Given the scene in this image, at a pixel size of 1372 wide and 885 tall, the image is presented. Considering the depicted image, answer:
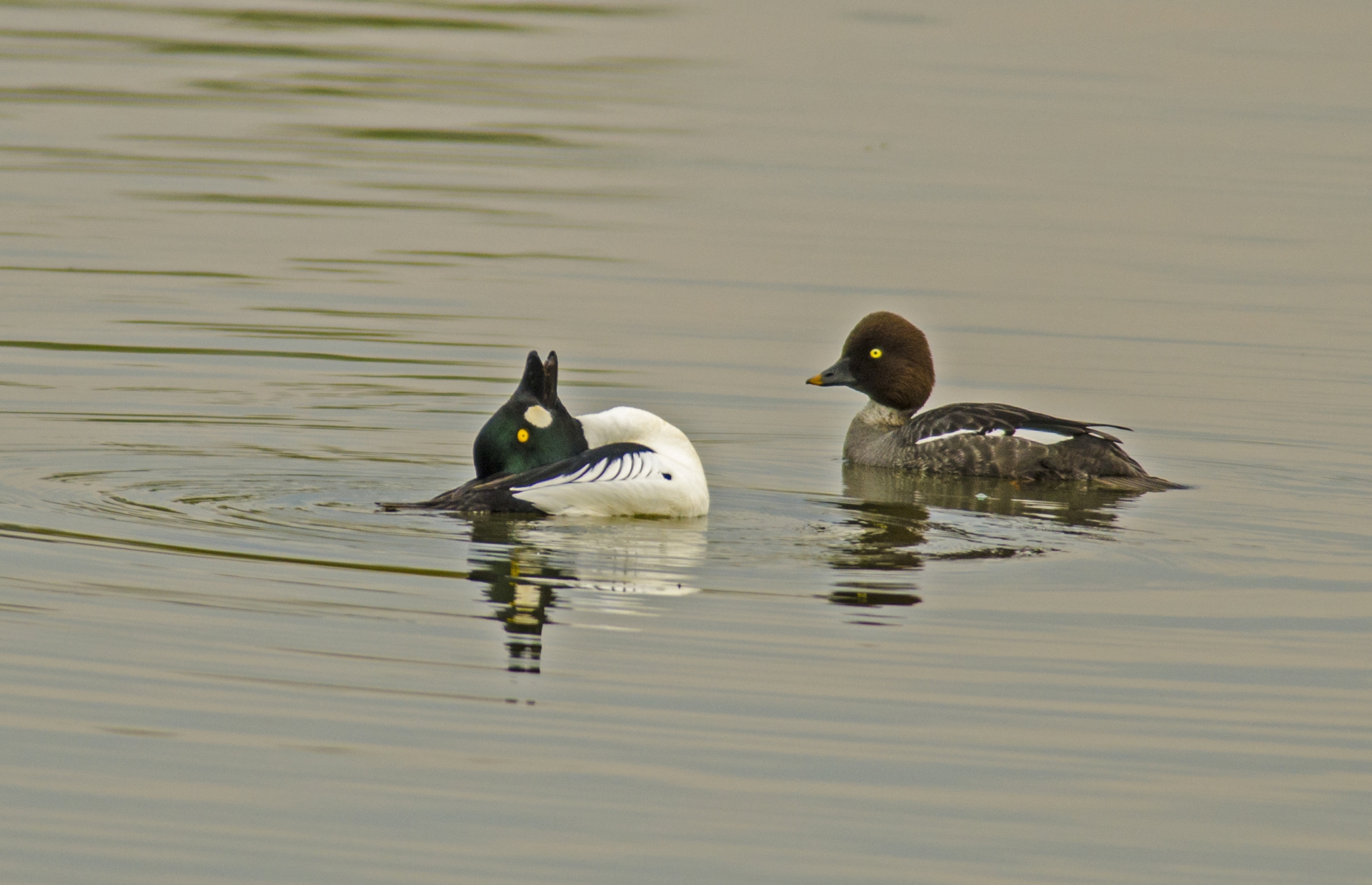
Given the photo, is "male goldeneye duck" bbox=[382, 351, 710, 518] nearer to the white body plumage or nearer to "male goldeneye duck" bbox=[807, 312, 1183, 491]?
the white body plumage

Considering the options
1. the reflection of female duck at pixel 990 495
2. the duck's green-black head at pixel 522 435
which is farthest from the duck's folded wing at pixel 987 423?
the duck's green-black head at pixel 522 435

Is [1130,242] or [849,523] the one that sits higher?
[1130,242]

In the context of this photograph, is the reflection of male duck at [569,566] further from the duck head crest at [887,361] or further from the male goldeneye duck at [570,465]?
the duck head crest at [887,361]

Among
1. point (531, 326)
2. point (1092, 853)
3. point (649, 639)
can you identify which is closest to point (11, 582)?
point (649, 639)

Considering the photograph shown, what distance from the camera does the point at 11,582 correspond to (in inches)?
314

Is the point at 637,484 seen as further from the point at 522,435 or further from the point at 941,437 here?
the point at 941,437

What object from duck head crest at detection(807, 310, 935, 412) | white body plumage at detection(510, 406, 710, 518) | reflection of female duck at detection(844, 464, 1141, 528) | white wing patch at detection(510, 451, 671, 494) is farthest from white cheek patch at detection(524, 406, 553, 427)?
duck head crest at detection(807, 310, 935, 412)

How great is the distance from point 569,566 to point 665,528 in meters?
1.00

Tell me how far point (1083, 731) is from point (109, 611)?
11.4 feet

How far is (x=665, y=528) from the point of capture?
944cm

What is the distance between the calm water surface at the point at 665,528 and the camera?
5.86m

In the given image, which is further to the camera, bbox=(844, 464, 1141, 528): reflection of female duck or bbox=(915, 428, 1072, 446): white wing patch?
bbox=(915, 428, 1072, 446): white wing patch

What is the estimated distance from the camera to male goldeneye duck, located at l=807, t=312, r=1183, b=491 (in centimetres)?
1188

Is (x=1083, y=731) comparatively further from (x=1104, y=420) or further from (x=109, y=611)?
(x=1104, y=420)
